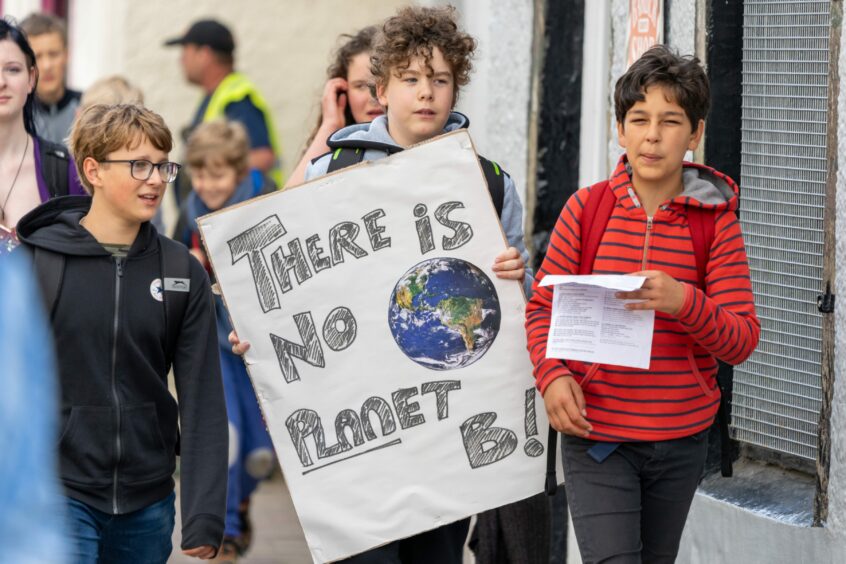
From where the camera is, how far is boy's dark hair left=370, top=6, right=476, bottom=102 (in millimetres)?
4742

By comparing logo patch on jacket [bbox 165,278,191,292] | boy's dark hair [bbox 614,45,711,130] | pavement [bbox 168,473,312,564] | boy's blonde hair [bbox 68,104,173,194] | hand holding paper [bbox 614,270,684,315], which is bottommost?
pavement [bbox 168,473,312,564]

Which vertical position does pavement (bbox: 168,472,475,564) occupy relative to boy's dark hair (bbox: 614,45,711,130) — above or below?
below

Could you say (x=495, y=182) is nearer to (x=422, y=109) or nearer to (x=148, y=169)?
(x=422, y=109)

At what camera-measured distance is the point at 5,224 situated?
5.24 metres

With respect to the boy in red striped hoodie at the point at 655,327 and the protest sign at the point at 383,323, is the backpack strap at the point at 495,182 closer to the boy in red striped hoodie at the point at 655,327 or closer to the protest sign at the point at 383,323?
the protest sign at the point at 383,323

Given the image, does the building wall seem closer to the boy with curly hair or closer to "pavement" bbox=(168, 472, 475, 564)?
the boy with curly hair

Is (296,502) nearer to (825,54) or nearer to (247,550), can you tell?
(825,54)

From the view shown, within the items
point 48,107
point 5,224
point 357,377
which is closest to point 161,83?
point 48,107

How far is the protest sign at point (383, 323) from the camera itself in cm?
467

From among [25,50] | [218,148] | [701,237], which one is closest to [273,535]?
[218,148]

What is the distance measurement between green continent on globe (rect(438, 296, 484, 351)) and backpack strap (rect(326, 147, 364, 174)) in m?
0.50

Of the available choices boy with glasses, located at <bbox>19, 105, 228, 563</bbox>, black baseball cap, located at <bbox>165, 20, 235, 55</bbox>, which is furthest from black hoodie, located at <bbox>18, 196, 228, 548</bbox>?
black baseball cap, located at <bbox>165, 20, 235, 55</bbox>

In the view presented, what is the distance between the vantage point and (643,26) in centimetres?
591

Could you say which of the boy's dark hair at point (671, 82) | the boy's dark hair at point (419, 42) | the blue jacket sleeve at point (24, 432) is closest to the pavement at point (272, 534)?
the boy's dark hair at point (419, 42)
